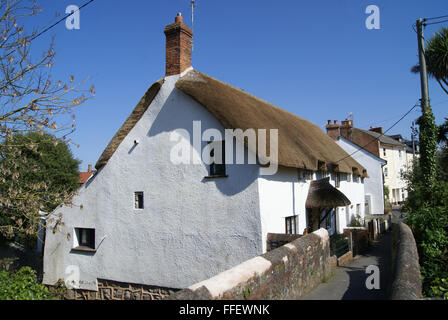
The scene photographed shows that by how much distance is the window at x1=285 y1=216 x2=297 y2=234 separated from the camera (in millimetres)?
11234

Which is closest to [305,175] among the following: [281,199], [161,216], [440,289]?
[281,199]

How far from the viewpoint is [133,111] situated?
40.8 feet

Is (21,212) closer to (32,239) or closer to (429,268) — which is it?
(429,268)

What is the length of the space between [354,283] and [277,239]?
2.29 metres

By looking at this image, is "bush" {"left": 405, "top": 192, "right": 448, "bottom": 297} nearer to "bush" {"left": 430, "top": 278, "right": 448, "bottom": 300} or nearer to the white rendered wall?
"bush" {"left": 430, "top": 278, "right": 448, "bottom": 300}

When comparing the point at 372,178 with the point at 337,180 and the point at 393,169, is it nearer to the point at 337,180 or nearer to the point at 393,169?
the point at 337,180

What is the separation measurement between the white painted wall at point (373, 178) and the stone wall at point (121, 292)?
19.7 metres

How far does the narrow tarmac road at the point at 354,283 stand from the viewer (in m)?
7.43

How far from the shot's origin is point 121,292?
38.0ft

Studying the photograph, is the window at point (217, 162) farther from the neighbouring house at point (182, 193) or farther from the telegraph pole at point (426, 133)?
the telegraph pole at point (426, 133)

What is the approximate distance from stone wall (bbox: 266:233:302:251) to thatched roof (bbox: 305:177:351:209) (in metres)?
3.53
